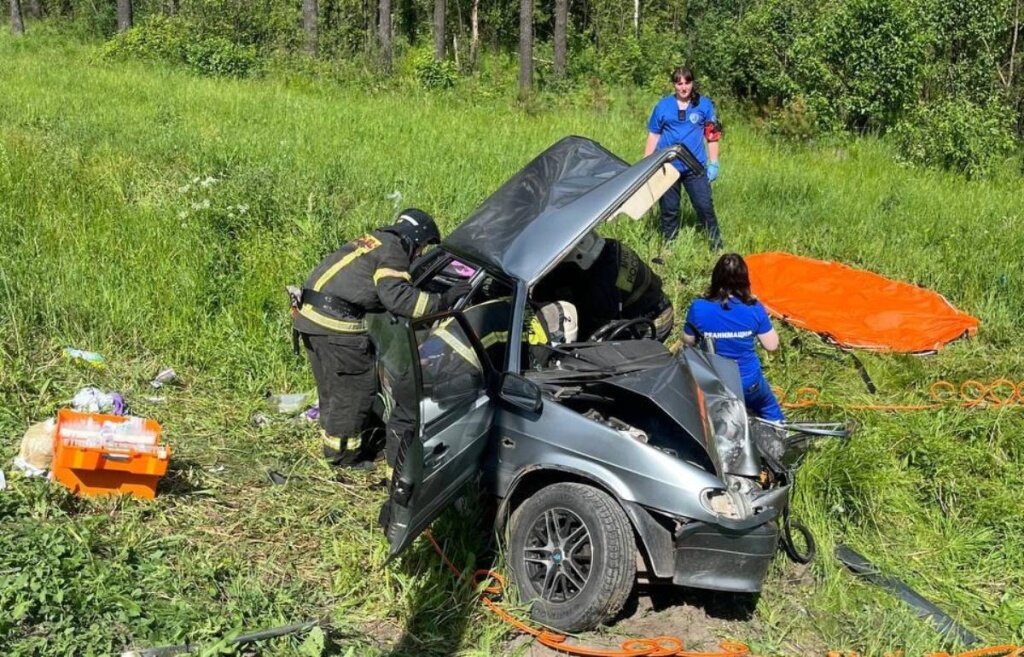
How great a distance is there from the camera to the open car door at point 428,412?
3412mm

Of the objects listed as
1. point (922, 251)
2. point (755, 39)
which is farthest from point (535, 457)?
point (755, 39)

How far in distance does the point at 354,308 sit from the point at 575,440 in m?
1.78

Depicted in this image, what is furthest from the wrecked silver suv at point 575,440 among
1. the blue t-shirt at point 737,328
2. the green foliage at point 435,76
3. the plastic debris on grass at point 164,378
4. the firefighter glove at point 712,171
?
the green foliage at point 435,76

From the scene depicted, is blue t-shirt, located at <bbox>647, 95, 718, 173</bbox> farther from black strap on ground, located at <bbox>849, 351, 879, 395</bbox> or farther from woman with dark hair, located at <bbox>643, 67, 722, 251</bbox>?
black strap on ground, located at <bbox>849, 351, 879, 395</bbox>

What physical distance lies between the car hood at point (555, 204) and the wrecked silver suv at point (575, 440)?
0.4 inches

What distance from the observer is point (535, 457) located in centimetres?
387

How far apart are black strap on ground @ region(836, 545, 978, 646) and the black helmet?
2711 millimetres

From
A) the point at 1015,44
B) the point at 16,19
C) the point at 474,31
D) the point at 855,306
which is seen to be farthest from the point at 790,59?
the point at 16,19

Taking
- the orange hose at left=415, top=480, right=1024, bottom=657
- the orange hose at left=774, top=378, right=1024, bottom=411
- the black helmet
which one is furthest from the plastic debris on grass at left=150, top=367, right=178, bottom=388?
the orange hose at left=774, top=378, right=1024, bottom=411

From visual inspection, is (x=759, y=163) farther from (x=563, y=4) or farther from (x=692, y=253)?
(x=563, y=4)

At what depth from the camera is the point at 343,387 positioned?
5.10m

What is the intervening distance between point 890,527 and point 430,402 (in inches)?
111

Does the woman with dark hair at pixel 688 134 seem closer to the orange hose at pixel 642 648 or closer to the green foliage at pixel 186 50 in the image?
the orange hose at pixel 642 648

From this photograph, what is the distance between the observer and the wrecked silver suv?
3555 millimetres
